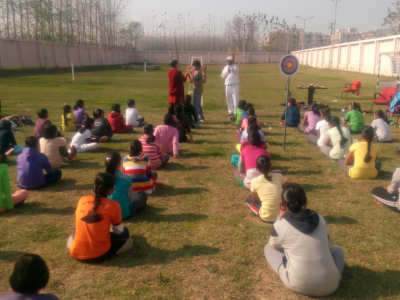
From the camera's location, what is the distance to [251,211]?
5.32m

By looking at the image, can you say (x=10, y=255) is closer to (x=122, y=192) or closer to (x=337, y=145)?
(x=122, y=192)

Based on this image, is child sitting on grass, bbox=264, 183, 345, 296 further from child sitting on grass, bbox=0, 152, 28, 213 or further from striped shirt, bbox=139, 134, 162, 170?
striped shirt, bbox=139, 134, 162, 170

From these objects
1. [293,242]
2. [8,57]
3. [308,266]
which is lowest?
[308,266]

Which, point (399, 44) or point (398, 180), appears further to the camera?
point (399, 44)

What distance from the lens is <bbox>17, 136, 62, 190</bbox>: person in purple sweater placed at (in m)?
5.93

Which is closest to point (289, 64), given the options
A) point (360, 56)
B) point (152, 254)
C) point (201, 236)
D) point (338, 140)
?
point (338, 140)

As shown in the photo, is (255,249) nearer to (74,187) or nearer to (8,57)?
(74,187)

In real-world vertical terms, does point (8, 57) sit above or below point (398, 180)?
above

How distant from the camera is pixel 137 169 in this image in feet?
18.6

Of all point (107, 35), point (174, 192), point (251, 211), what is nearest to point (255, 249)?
point (251, 211)

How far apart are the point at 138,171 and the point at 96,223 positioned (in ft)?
6.59

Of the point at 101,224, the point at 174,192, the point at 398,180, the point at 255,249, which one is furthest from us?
the point at 174,192

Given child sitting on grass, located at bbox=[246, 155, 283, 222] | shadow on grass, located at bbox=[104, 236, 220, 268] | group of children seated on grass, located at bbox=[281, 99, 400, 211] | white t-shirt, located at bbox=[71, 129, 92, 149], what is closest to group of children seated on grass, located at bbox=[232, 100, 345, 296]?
shadow on grass, located at bbox=[104, 236, 220, 268]

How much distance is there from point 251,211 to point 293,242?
2.08 metres
